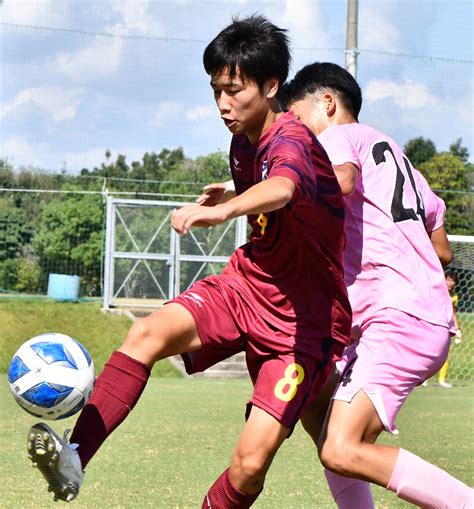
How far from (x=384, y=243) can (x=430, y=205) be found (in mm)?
551

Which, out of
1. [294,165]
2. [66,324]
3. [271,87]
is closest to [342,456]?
[294,165]

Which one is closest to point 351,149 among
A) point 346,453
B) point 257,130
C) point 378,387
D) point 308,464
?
point 257,130

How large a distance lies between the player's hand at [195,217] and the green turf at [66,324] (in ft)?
47.7

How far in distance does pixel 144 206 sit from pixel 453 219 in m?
6.44

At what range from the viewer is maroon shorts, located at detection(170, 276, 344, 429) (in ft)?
12.9

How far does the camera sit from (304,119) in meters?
4.62

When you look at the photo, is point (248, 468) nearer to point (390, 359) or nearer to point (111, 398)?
point (111, 398)

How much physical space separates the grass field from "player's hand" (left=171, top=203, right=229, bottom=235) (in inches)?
99.2

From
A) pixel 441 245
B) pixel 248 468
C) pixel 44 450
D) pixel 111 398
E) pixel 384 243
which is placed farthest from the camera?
pixel 441 245

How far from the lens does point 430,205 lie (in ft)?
15.4

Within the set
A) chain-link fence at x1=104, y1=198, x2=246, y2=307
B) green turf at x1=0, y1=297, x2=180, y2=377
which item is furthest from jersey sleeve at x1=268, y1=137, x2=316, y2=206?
chain-link fence at x1=104, y1=198, x2=246, y2=307

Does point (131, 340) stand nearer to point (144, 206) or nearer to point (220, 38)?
point (220, 38)

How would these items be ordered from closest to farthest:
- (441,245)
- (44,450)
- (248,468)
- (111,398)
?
(44,450) < (111,398) < (248,468) < (441,245)

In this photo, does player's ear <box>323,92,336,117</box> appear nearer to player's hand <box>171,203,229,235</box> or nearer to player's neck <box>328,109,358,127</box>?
player's neck <box>328,109,358,127</box>
